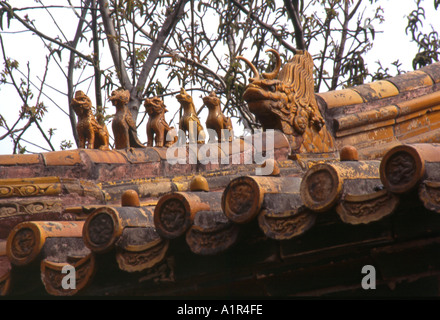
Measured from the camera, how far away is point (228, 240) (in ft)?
11.3

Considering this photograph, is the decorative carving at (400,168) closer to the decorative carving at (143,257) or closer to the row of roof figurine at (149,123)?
the decorative carving at (143,257)

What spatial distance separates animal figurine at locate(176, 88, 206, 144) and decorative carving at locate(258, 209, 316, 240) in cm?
291

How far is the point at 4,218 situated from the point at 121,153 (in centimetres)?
121

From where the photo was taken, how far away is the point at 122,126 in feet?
21.3

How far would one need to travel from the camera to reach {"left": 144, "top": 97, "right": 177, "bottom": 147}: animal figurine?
6.71 m

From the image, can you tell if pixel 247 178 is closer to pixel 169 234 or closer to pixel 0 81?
pixel 169 234

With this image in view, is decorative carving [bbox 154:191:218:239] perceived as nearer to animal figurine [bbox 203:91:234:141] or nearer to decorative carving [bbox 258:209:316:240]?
decorative carving [bbox 258:209:316:240]

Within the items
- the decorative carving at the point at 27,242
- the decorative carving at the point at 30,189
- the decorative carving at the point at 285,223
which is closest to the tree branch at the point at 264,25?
the decorative carving at the point at 30,189

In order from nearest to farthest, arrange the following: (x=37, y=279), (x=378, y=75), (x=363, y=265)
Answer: (x=363, y=265), (x=37, y=279), (x=378, y=75)

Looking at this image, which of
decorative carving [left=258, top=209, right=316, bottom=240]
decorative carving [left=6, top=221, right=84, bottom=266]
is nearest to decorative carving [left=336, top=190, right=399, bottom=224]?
decorative carving [left=258, top=209, right=316, bottom=240]

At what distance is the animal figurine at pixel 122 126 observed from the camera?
636 centimetres

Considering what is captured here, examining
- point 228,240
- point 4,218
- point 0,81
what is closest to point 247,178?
point 228,240

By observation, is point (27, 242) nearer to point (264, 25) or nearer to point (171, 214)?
point (171, 214)

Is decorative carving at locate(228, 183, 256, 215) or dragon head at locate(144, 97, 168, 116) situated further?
Result: dragon head at locate(144, 97, 168, 116)
